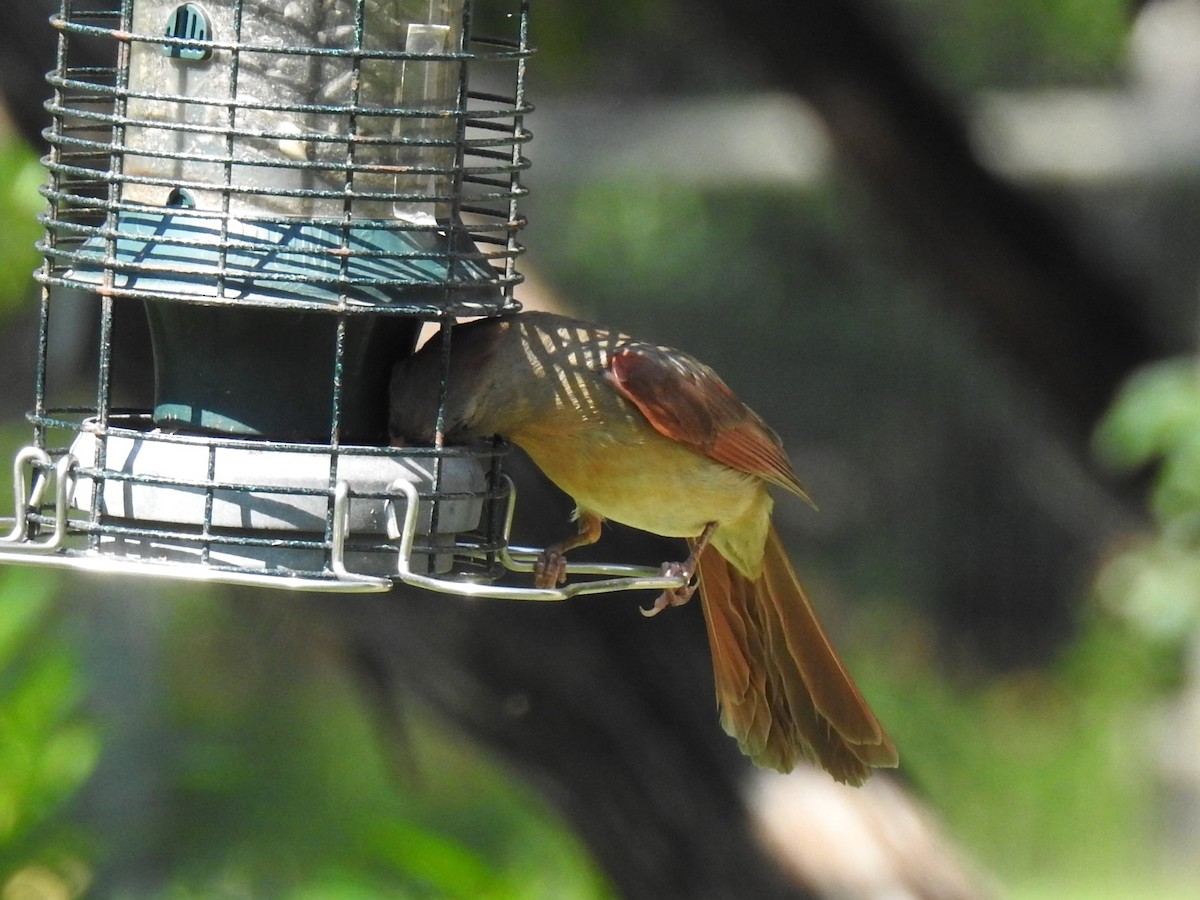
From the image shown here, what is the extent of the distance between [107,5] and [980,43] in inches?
253

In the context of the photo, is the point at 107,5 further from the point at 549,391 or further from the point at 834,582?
the point at 834,582

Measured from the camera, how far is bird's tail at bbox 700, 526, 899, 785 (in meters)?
4.38

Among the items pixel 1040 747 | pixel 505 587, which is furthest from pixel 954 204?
pixel 1040 747

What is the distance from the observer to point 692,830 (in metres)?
5.48

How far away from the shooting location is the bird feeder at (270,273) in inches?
119

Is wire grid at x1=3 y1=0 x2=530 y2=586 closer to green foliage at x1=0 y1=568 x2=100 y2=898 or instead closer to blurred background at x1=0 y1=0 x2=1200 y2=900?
green foliage at x1=0 y1=568 x2=100 y2=898

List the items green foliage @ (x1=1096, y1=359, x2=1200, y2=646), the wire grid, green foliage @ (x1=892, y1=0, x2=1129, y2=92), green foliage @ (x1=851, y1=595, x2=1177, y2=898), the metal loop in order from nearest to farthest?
1. the metal loop
2. the wire grid
3. green foliage @ (x1=1096, y1=359, x2=1200, y2=646)
4. green foliage @ (x1=892, y1=0, x2=1129, y2=92)
5. green foliage @ (x1=851, y1=595, x2=1177, y2=898)

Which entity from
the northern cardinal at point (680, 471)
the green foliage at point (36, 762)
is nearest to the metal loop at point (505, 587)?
the northern cardinal at point (680, 471)

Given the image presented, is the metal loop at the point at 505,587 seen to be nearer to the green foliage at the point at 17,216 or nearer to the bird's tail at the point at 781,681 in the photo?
the bird's tail at the point at 781,681

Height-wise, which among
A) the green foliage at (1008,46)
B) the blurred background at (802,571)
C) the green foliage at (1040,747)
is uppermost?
the green foliage at (1008,46)

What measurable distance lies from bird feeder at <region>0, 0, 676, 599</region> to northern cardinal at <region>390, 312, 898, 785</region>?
0.18 m

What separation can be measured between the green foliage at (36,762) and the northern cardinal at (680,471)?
64.5 inches

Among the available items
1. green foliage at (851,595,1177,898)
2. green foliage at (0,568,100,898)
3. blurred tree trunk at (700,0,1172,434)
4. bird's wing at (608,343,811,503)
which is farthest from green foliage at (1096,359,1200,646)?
green foliage at (851,595,1177,898)

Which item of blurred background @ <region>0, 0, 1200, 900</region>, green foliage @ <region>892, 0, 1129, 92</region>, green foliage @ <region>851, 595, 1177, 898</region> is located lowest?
green foliage @ <region>851, 595, 1177, 898</region>
